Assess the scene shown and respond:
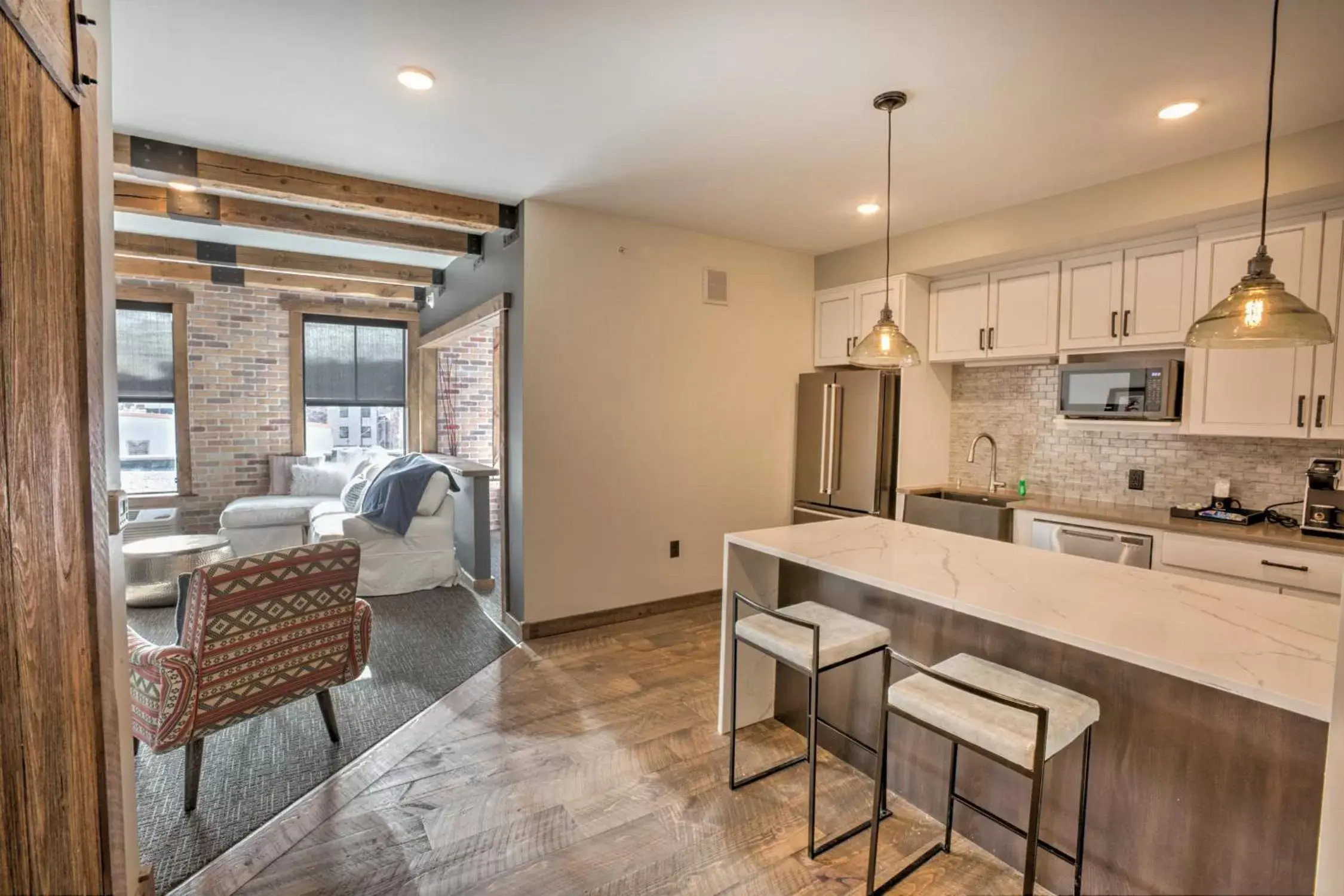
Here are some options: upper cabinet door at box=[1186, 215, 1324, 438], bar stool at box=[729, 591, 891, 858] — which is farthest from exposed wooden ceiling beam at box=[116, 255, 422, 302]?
upper cabinet door at box=[1186, 215, 1324, 438]

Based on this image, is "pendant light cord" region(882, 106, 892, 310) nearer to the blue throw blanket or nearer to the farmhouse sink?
the farmhouse sink

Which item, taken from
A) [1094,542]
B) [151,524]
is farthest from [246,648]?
[151,524]

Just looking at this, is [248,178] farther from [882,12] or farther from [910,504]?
[910,504]

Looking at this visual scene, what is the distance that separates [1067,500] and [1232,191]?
1.82 m

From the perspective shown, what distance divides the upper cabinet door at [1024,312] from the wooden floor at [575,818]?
2.69 m

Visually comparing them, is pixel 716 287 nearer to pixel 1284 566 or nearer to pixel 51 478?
pixel 1284 566

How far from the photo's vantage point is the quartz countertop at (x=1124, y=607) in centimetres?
130

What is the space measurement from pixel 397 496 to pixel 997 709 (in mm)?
4035

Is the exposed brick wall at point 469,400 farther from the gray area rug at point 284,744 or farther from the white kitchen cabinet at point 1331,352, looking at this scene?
the white kitchen cabinet at point 1331,352

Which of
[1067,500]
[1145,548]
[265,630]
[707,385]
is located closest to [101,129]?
[265,630]

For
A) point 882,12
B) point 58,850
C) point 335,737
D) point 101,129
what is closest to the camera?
point 58,850

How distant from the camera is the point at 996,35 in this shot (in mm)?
1980

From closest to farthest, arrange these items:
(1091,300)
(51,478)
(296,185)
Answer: (51,478) < (296,185) < (1091,300)

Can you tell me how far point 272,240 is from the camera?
480 cm
